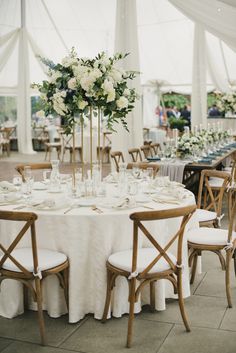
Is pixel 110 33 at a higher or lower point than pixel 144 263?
higher

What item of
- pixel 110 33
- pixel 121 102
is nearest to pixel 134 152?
pixel 121 102

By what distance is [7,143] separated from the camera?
1460 cm

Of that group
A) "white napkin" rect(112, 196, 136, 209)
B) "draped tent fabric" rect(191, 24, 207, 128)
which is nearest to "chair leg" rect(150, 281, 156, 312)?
"white napkin" rect(112, 196, 136, 209)

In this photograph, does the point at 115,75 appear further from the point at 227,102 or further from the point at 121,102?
the point at 227,102

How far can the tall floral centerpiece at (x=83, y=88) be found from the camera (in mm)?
4039

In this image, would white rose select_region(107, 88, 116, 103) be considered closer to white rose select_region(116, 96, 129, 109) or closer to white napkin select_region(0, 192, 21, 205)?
white rose select_region(116, 96, 129, 109)

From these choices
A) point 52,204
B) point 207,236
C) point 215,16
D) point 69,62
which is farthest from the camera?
point 215,16

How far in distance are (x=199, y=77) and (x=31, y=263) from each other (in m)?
7.91

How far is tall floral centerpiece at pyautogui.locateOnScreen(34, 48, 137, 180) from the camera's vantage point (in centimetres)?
404

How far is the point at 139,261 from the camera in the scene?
3.58m

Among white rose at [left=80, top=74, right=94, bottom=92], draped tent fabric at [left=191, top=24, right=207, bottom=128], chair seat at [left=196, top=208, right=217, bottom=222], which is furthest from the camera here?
draped tent fabric at [left=191, top=24, right=207, bottom=128]

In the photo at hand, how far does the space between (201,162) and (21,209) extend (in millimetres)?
3743

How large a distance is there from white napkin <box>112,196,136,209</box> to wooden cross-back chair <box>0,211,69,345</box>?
1.76 feet

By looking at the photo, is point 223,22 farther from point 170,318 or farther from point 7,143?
point 7,143
